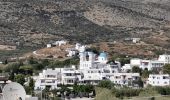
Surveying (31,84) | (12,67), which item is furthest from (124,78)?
(12,67)

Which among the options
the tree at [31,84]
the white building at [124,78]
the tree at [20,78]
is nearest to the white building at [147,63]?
the white building at [124,78]

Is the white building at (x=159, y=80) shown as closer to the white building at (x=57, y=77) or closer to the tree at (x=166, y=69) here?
the tree at (x=166, y=69)

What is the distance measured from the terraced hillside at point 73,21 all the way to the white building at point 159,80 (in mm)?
34779

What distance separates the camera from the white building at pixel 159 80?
69.1m

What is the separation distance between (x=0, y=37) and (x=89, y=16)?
2560 centimetres

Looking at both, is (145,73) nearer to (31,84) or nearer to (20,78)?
(31,84)

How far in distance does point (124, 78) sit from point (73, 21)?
178ft

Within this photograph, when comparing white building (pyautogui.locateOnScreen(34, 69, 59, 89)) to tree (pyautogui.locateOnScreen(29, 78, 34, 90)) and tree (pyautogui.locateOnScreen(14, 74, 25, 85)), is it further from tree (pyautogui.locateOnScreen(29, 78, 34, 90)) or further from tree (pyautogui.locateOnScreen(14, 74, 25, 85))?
tree (pyautogui.locateOnScreen(14, 74, 25, 85))

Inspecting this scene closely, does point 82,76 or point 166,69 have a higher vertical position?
point 166,69

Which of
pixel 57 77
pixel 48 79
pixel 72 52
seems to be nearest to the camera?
pixel 48 79

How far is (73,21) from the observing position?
124 m

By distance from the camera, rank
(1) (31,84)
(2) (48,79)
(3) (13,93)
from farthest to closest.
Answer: (2) (48,79) → (1) (31,84) → (3) (13,93)

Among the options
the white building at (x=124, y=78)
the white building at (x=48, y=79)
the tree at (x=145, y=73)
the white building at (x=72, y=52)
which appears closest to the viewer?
the white building at (x=48, y=79)

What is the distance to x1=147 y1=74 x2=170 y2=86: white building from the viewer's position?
6912cm
